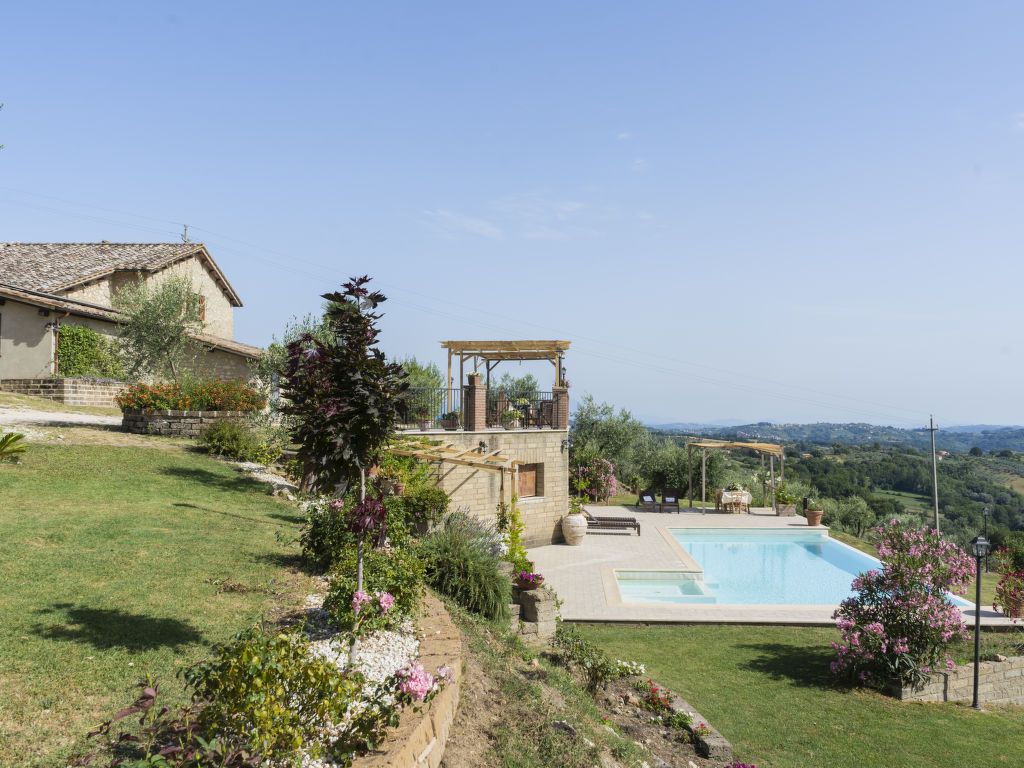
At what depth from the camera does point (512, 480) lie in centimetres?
1588

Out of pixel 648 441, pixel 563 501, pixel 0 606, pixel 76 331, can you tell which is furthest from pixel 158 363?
pixel 648 441

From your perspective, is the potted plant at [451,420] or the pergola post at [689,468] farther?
the pergola post at [689,468]

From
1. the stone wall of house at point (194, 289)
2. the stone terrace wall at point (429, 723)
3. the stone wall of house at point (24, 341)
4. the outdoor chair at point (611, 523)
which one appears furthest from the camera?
the stone wall of house at point (194, 289)

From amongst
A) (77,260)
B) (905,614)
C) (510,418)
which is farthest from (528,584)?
(77,260)

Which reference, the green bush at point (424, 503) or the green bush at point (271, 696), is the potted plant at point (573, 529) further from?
the green bush at point (271, 696)

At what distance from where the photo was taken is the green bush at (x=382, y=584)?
5.33 m

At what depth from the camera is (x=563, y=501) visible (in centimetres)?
1844

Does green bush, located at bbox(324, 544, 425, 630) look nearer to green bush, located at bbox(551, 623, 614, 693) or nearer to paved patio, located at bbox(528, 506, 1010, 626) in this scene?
green bush, located at bbox(551, 623, 614, 693)

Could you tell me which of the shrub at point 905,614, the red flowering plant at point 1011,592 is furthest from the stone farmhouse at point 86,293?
the red flowering plant at point 1011,592

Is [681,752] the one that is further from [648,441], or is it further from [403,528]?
[648,441]

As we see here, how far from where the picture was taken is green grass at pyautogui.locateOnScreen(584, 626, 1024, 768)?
7211mm

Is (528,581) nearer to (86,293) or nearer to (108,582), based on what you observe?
(108,582)

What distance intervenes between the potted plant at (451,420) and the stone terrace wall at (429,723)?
A: 1175 centimetres

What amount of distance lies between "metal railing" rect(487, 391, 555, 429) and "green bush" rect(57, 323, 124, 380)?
546 inches
